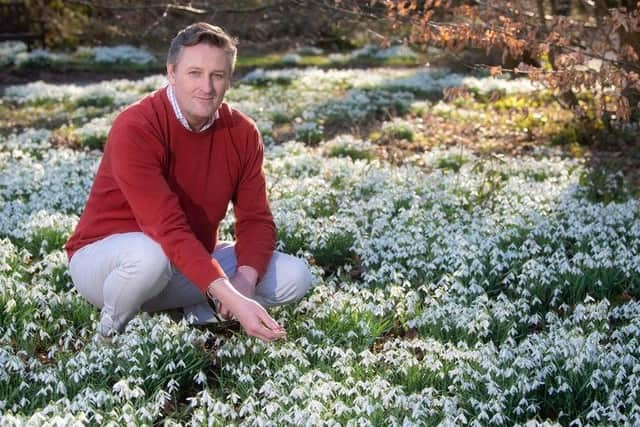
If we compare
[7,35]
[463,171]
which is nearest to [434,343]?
[463,171]

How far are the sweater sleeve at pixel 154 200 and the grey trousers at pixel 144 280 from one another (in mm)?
116

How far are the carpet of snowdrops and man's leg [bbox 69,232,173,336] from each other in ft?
0.45

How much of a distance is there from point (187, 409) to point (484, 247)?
8.85 feet

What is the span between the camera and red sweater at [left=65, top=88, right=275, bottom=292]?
3916 millimetres

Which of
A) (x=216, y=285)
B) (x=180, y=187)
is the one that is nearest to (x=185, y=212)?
(x=180, y=187)

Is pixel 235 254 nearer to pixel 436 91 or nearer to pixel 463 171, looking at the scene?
pixel 463 171

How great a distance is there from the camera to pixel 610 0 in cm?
960

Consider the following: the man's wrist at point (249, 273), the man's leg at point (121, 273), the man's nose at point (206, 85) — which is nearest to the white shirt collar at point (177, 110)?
the man's nose at point (206, 85)

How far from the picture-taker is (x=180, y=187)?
4.29m

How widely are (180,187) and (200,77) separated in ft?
2.06

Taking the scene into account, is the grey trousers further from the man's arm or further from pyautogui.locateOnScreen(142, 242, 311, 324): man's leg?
the man's arm

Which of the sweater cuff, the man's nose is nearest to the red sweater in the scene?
the sweater cuff

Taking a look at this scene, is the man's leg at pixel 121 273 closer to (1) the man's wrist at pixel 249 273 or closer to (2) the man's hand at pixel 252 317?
(1) the man's wrist at pixel 249 273

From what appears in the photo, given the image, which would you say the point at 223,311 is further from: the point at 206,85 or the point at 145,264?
the point at 206,85
